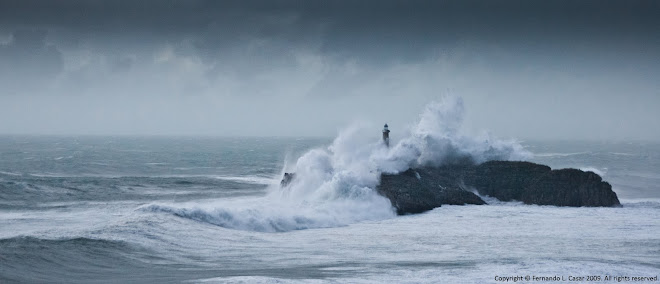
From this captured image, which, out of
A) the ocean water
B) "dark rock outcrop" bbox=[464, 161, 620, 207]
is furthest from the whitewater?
"dark rock outcrop" bbox=[464, 161, 620, 207]

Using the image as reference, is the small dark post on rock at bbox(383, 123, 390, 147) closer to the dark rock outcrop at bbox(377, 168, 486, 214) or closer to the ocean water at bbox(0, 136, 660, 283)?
the dark rock outcrop at bbox(377, 168, 486, 214)

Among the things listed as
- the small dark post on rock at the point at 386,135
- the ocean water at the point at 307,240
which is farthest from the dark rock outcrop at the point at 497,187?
the small dark post on rock at the point at 386,135

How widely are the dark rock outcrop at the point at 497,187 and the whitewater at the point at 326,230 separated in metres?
0.68

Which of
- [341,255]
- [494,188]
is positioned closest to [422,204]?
[494,188]

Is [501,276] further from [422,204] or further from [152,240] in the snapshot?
[422,204]

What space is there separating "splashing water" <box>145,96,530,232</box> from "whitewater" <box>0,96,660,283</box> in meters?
0.07

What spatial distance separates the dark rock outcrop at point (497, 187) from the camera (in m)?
25.3

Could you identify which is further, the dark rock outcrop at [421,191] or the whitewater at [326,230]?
the dark rock outcrop at [421,191]

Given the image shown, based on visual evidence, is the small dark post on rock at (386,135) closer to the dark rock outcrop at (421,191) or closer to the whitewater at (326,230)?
the whitewater at (326,230)

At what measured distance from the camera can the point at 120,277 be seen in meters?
13.9

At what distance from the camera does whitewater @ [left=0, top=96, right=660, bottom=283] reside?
14406 millimetres

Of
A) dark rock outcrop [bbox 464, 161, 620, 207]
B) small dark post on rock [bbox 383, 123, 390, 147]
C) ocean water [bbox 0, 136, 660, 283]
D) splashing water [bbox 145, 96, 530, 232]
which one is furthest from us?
small dark post on rock [bbox 383, 123, 390, 147]

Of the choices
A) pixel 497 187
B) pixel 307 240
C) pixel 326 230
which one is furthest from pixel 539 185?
pixel 307 240

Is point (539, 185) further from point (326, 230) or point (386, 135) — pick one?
point (326, 230)
